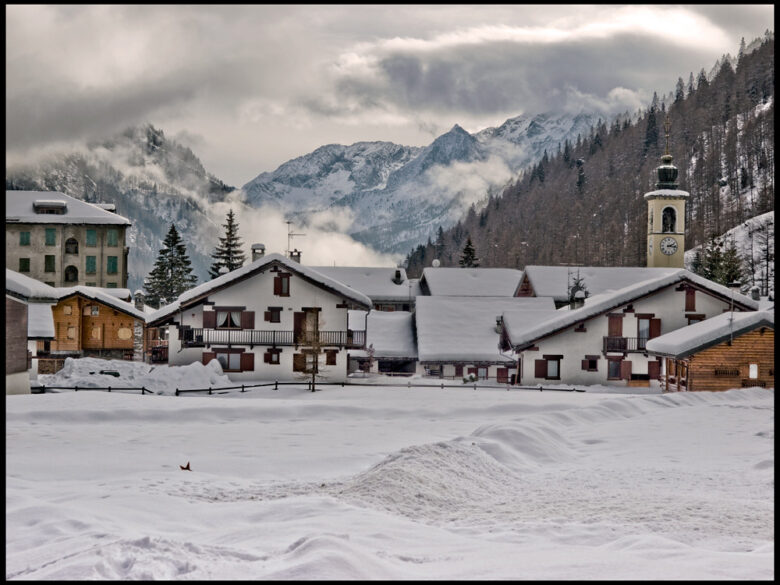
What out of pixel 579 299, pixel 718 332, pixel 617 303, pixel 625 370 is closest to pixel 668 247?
pixel 579 299

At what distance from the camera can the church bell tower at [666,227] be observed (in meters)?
89.7

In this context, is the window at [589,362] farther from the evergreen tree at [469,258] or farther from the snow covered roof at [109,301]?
the evergreen tree at [469,258]

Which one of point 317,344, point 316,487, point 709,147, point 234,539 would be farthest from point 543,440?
point 709,147

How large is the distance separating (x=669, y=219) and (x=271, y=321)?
54.4 m

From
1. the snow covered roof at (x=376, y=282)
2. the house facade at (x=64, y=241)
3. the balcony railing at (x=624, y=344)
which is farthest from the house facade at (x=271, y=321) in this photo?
the snow covered roof at (x=376, y=282)

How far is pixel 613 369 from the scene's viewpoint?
179 feet

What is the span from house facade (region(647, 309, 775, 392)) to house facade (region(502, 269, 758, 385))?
800 centimetres

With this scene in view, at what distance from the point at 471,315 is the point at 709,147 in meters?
134

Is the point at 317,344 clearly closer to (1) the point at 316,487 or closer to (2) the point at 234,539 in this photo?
(1) the point at 316,487

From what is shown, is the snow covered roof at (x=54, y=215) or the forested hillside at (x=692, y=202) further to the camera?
the forested hillside at (x=692, y=202)

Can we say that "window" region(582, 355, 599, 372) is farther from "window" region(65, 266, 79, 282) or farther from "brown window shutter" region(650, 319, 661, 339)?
"window" region(65, 266, 79, 282)

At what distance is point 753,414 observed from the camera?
113 ft

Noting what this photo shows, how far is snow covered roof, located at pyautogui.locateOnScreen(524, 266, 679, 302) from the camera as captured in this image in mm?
77938

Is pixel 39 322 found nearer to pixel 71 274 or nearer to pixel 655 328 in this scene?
pixel 655 328
